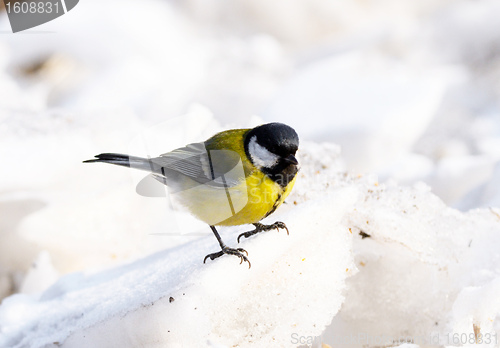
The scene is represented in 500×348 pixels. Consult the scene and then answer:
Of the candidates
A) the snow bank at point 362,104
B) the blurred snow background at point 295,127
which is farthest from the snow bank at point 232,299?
the snow bank at point 362,104

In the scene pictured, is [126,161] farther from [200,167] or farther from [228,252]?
[228,252]

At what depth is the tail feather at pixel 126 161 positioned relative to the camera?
50.3 inches

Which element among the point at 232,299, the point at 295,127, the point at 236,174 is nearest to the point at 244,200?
the point at 236,174

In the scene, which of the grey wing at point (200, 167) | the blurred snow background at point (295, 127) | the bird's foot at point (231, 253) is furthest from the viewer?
the blurred snow background at point (295, 127)

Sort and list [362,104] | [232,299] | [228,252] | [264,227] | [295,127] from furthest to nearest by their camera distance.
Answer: [362,104], [295,127], [264,227], [228,252], [232,299]

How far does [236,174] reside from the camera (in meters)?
1.43

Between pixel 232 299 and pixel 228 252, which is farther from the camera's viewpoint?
pixel 228 252

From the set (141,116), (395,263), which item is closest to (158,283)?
(395,263)

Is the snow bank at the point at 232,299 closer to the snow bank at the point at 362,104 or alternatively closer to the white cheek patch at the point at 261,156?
the white cheek patch at the point at 261,156

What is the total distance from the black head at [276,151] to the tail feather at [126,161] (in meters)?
0.27

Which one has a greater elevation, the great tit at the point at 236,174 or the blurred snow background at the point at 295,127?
the great tit at the point at 236,174

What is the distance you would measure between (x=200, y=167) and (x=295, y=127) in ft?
4.49

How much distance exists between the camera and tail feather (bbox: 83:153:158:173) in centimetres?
128

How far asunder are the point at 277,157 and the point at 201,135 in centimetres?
68
